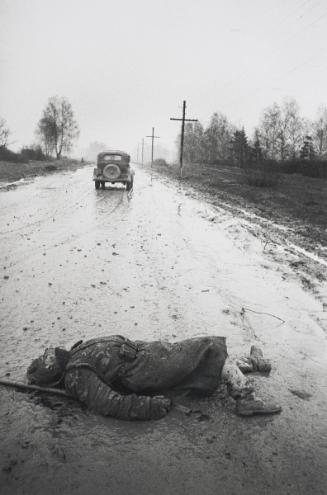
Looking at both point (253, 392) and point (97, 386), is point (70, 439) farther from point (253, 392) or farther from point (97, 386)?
point (253, 392)

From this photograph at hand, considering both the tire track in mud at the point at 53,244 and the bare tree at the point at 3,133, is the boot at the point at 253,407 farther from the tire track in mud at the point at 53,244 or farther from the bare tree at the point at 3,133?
the bare tree at the point at 3,133

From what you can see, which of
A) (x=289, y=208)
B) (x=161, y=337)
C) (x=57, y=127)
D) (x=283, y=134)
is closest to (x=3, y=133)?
(x=57, y=127)

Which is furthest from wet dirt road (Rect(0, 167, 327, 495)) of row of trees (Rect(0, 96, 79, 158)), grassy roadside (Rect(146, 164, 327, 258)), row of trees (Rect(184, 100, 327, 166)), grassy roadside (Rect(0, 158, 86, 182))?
row of trees (Rect(0, 96, 79, 158))

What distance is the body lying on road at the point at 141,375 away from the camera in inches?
100

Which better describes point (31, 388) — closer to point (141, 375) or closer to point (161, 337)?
point (141, 375)

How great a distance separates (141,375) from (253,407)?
2.95 ft

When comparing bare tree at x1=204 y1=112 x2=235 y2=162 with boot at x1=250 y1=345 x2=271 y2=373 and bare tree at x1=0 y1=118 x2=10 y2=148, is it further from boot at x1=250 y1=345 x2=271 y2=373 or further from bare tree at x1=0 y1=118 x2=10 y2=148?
boot at x1=250 y1=345 x2=271 y2=373

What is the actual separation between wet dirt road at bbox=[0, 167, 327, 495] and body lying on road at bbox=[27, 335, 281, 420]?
0.39ft

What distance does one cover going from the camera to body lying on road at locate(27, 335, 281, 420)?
2543 millimetres

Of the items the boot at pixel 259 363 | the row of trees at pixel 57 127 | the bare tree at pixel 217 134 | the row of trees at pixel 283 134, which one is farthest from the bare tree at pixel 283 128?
the boot at pixel 259 363

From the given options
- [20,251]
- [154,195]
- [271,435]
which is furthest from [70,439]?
[154,195]

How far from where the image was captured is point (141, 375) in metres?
2.62

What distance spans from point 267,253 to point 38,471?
233 inches

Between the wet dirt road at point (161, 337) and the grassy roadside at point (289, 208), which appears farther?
the grassy roadside at point (289, 208)
